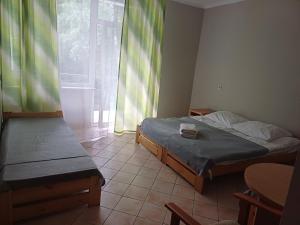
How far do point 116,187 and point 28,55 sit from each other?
208 cm

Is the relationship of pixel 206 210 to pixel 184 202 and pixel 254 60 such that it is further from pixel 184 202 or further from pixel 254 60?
pixel 254 60

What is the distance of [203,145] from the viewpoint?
8.78ft

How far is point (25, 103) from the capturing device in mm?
3172

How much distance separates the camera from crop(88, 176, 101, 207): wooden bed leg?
2.07 m

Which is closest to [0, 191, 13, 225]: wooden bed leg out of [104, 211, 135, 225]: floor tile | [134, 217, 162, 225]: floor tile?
[104, 211, 135, 225]: floor tile

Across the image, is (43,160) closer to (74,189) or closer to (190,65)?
(74,189)

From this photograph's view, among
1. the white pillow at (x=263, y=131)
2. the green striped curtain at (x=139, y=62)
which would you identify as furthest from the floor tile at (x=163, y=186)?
the green striped curtain at (x=139, y=62)

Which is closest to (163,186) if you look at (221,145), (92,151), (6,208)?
(221,145)

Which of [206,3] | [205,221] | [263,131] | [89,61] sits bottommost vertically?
[205,221]

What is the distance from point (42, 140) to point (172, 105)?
112 inches

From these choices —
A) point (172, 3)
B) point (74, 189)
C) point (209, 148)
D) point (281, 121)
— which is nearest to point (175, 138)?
point (209, 148)

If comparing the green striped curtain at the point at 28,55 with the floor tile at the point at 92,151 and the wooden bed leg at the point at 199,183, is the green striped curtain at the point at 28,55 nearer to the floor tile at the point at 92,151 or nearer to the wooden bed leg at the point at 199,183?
Result: the floor tile at the point at 92,151

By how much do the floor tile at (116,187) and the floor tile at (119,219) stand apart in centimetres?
33

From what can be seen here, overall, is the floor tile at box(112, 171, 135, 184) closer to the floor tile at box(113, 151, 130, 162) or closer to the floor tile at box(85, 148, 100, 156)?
the floor tile at box(113, 151, 130, 162)
